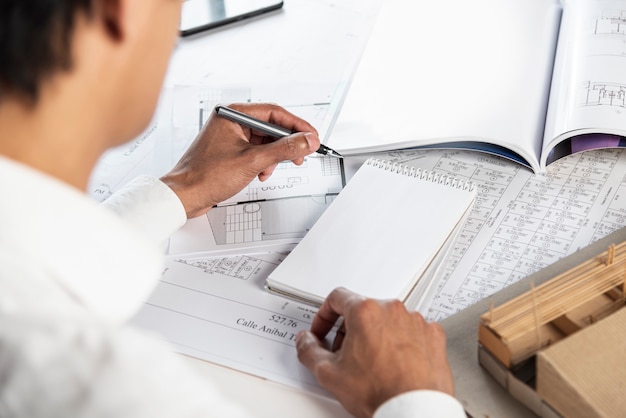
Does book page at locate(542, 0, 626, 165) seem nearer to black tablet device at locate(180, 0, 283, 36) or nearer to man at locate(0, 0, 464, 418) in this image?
man at locate(0, 0, 464, 418)

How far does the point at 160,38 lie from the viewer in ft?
2.25

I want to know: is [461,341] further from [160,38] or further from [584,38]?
[584,38]

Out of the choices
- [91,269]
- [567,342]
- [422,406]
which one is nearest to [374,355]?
[422,406]

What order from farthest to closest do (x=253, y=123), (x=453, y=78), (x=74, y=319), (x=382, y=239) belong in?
(x=453, y=78) → (x=253, y=123) → (x=382, y=239) → (x=74, y=319)

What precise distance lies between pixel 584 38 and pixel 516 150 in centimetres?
27

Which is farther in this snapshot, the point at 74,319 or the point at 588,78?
the point at 588,78

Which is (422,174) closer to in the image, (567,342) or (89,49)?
(567,342)

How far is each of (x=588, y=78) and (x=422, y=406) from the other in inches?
25.7

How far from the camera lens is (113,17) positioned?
589mm

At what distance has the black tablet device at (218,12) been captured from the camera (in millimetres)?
1538

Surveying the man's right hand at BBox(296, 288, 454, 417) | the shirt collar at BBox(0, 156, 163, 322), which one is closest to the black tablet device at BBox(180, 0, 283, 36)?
the man's right hand at BBox(296, 288, 454, 417)

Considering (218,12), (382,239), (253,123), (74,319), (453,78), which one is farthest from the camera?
(218,12)

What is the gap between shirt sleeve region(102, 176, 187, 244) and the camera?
1.03 metres

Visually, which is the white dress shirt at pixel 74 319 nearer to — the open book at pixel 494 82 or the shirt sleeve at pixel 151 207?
the shirt sleeve at pixel 151 207
